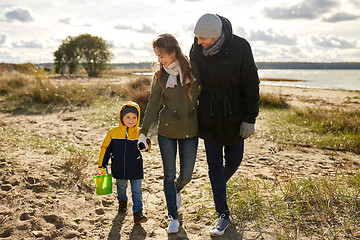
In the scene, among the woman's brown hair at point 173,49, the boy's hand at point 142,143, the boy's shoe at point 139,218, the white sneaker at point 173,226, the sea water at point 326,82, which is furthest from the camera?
the sea water at point 326,82

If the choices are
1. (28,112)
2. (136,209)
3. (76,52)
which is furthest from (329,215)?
(76,52)

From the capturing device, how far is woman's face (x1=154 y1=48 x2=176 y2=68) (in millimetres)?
2859

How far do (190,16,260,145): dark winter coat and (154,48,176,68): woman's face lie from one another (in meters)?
0.22

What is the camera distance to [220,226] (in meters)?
3.03

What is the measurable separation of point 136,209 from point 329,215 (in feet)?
6.30

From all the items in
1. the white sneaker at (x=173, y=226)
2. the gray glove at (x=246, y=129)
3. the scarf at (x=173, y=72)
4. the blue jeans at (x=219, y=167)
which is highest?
the scarf at (x=173, y=72)

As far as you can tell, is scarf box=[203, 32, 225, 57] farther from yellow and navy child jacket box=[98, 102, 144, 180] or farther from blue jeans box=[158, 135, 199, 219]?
yellow and navy child jacket box=[98, 102, 144, 180]

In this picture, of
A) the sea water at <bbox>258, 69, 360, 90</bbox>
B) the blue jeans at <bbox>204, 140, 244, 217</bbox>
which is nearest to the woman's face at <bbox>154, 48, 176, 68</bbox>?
the blue jeans at <bbox>204, 140, 244, 217</bbox>

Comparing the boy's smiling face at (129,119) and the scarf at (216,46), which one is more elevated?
the scarf at (216,46)

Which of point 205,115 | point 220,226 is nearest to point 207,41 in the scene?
point 205,115

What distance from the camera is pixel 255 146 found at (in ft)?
21.6

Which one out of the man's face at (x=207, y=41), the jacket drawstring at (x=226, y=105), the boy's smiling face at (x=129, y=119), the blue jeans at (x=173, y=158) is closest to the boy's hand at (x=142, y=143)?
A: the blue jeans at (x=173, y=158)

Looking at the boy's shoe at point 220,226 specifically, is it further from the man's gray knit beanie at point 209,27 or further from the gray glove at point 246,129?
the man's gray knit beanie at point 209,27

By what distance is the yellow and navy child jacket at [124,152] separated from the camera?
3371 millimetres
